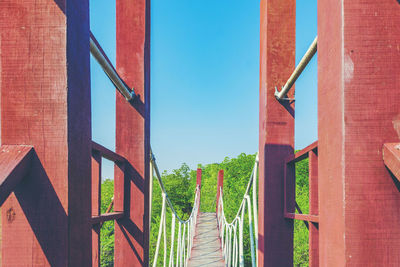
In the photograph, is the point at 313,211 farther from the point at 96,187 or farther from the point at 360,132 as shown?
the point at 96,187

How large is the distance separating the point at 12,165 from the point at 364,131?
697 millimetres

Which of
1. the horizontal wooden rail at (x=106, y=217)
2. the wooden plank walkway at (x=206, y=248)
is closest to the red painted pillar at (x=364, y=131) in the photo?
the horizontal wooden rail at (x=106, y=217)

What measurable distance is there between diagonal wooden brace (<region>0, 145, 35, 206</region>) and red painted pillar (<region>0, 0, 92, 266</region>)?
0.02m

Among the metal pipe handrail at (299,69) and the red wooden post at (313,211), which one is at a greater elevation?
the metal pipe handrail at (299,69)

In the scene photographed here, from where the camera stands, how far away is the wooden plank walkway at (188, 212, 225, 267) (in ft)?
21.5

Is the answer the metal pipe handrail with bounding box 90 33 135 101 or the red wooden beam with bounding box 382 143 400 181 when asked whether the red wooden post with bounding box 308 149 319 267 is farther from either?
the metal pipe handrail with bounding box 90 33 135 101

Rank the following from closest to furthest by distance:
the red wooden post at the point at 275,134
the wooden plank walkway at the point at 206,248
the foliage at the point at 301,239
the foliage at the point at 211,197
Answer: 1. the red wooden post at the point at 275,134
2. the wooden plank walkway at the point at 206,248
3. the foliage at the point at 301,239
4. the foliage at the point at 211,197

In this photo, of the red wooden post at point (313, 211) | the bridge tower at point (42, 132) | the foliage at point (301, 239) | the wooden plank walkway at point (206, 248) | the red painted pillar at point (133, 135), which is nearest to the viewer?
the bridge tower at point (42, 132)

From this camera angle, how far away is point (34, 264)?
758 millimetres

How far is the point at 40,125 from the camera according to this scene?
775 millimetres

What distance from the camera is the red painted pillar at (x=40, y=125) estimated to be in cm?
76

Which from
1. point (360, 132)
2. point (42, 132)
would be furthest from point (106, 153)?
point (360, 132)

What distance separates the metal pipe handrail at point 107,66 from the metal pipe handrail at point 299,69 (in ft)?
2.47

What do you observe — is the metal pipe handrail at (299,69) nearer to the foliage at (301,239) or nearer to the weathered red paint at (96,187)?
the weathered red paint at (96,187)
